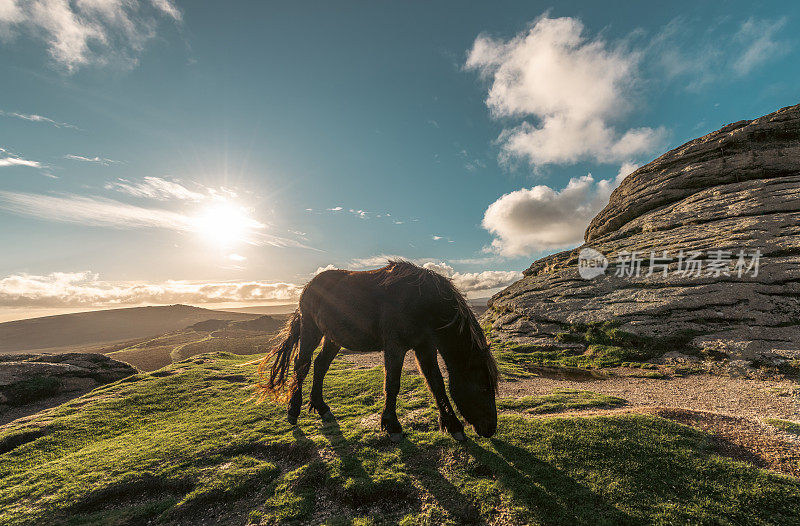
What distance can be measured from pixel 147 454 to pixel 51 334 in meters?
256

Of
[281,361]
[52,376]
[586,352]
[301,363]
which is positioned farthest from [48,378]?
[586,352]

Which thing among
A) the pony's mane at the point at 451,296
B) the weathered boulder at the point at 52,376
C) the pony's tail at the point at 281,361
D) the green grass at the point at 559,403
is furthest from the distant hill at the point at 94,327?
the pony's mane at the point at 451,296

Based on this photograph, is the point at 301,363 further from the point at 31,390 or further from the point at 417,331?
the point at 31,390

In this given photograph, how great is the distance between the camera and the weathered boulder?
13.1 metres

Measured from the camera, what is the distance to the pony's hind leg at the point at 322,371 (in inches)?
297

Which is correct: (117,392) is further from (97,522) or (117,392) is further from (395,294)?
(395,294)

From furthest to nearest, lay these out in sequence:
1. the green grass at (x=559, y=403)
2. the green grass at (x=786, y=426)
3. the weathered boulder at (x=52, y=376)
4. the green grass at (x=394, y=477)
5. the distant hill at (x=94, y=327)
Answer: the distant hill at (x=94, y=327), the weathered boulder at (x=52, y=376), the green grass at (x=559, y=403), the green grass at (x=786, y=426), the green grass at (x=394, y=477)

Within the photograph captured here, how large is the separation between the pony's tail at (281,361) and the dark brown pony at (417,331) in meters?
1.42

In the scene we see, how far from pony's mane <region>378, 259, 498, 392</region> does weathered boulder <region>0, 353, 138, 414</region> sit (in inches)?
755

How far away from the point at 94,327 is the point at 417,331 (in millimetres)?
253264

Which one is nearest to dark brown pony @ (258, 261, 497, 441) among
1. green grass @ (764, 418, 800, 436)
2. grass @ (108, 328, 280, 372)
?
green grass @ (764, 418, 800, 436)

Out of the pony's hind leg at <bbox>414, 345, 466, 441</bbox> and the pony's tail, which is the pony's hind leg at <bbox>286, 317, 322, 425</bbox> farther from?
the pony's hind leg at <bbox>414, 345, 466, 441</bbox>

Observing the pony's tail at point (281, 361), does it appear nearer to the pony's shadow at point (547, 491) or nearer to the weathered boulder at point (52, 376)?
the pony's shadow at point (547, 491)

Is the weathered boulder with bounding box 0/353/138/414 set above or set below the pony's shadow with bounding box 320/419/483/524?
below
